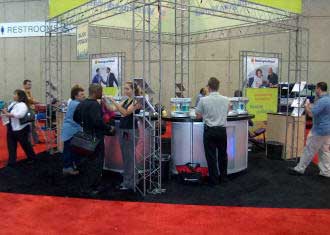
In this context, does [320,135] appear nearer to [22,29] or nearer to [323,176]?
[323,176]

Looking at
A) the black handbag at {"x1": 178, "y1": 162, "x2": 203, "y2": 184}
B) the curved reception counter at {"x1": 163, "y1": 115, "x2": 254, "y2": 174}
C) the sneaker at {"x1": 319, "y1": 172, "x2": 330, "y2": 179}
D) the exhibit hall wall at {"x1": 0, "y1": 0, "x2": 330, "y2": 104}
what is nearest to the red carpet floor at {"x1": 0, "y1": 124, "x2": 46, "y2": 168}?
the curved reception counter at {"x1": 163, "y1": 115, "x2": 254, "y2": 174}

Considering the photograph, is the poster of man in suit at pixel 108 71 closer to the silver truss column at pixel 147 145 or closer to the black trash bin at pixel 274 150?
the silver truss column at pixel 147 145

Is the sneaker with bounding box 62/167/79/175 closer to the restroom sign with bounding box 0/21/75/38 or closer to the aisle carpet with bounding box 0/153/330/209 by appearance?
the aisle carpet with bounding box 0/153/330/209

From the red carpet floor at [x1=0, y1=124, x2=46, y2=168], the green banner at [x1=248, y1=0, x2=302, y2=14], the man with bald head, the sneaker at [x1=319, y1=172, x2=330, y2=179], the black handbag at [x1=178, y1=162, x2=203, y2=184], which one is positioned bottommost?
the red carpet floor at [x1=0, y1=124, x2=46, y2=168]

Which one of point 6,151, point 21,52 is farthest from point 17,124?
point 21,52

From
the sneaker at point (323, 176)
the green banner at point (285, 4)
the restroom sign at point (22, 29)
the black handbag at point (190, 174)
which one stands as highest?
the restroom sign at point (22, 29)

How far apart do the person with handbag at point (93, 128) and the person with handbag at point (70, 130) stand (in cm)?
91

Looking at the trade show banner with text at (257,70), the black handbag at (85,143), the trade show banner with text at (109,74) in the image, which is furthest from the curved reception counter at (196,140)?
the trade show banner with text at (257,70)

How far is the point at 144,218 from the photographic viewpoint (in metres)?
4.13

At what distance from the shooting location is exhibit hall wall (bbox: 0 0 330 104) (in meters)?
12.5

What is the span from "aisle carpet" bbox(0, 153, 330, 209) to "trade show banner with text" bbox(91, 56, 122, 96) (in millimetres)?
2044

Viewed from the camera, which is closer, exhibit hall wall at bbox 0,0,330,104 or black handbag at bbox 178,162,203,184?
black handbag at bbox 178,162,203,184

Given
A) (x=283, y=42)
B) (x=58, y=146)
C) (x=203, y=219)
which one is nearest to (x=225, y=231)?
(x=203, y=219)

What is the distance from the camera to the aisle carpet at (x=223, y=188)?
187 inches
